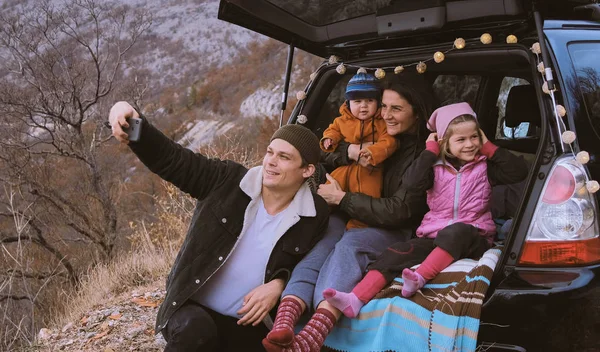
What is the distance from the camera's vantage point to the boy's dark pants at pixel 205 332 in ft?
8.95

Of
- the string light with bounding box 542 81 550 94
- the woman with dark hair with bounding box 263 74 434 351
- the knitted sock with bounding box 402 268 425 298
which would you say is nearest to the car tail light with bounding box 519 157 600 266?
the string light with bounding box 542 81 550 94

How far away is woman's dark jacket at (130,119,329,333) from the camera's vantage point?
282 cm

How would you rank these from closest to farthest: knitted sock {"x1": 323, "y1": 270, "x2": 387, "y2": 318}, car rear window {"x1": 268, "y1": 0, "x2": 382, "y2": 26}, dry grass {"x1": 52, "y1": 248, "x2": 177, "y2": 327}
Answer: knitted sock {"x1": 323, "y1": 270, "x2": 387, "y2": 318} < car rear window {"x1": 268, "y1": 0, "x2": 382, "y2": 26} < dry grass {"x1": 52, "y1": 248, "x2": 177, "y2": 327}

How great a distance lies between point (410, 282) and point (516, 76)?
2.18 m

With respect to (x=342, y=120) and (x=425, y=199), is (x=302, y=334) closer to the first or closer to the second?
(x=425, y=199)

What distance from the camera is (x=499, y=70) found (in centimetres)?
398

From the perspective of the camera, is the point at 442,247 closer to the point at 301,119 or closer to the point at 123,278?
the point at 301,119

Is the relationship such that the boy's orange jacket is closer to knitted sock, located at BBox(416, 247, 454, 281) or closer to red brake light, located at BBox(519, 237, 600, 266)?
knitted sock, located at BBox(416, 247, 454, 281)

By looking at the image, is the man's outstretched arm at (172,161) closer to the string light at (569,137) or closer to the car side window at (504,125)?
the string light at (569,137)

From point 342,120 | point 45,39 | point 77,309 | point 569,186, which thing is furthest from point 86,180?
point 569,186

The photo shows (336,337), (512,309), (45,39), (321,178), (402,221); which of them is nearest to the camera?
(512,309)

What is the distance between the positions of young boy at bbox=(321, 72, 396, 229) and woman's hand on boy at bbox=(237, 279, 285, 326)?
0.71 m

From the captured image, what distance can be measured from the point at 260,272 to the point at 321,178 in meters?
0.89

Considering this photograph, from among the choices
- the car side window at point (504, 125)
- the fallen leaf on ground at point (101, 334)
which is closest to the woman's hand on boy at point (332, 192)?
the car side window at point (504, 125)
